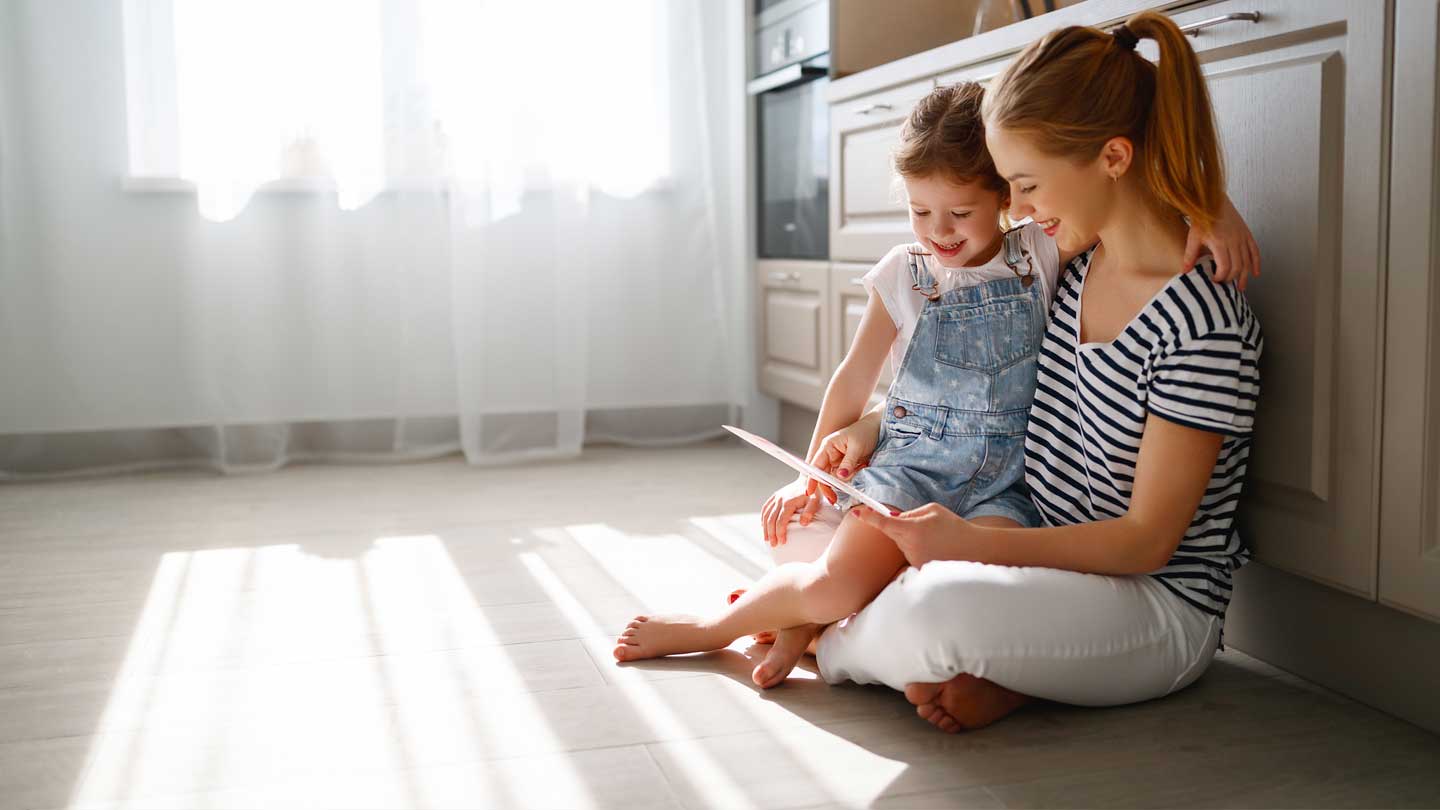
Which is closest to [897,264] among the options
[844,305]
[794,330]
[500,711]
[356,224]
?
[500,711]

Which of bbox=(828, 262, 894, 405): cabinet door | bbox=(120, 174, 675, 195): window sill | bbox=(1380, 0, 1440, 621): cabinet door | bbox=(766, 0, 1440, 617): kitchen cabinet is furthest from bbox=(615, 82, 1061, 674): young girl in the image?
bbox=(120, 174, 675, 195): window sill

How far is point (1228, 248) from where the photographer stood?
1.26m

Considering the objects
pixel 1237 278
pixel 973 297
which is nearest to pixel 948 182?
pixel 973 297

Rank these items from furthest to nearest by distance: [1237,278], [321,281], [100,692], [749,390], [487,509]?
[749,390] < [321,281] < [487,509] < [100,692] < [1237,278]

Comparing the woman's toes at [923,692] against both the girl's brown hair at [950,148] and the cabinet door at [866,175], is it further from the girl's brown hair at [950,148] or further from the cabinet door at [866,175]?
the cabinet door at [866,175]

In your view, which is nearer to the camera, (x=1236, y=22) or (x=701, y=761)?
(x=701, y=761)

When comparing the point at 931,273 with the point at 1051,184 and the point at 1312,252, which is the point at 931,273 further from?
the point at 1312,252

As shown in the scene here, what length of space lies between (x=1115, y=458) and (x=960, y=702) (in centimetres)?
31

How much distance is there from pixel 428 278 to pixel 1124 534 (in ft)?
6.91

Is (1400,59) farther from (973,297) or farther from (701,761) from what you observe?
(701,761)

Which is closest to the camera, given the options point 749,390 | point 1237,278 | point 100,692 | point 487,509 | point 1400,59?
point 1400,59

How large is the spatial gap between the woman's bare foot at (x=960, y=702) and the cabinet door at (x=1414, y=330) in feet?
1.28

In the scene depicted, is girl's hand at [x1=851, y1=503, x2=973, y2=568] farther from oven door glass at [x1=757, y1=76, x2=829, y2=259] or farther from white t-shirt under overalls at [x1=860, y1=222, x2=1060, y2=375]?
oven door glass at [x1=757, y1=76, x2=829, y2=259]

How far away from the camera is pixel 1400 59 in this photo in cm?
116
